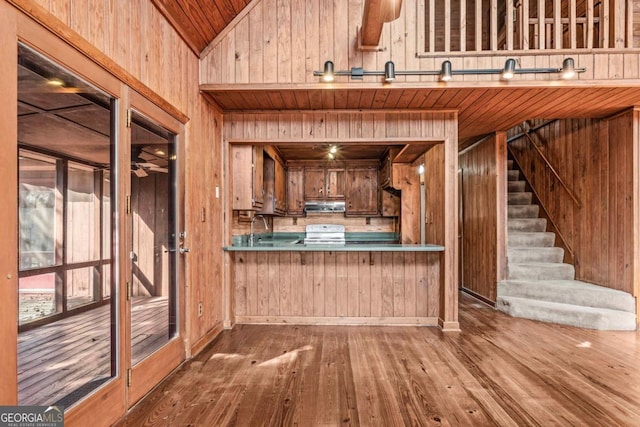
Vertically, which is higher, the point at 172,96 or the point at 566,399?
the point at 172,96

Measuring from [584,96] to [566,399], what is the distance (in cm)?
277

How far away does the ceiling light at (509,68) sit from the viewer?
2.95 metres

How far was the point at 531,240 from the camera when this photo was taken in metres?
5.03

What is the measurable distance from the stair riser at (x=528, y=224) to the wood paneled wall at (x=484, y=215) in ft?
1.65

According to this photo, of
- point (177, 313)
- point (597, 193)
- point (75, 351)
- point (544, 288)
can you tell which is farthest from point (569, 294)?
point (75, 351)

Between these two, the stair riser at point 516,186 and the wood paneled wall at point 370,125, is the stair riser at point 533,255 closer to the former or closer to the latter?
the stair riser at point 516,186

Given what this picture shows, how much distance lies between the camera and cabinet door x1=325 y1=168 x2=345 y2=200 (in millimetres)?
6734

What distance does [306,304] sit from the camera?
398 cm

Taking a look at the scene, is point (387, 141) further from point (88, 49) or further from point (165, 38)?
point (88, 49)

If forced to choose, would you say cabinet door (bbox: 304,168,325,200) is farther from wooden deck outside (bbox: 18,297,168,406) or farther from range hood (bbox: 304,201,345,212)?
wooden deck outside (bbox: 18,297,168,406)

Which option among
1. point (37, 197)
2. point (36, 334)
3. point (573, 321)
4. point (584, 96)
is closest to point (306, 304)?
point (36, 334)

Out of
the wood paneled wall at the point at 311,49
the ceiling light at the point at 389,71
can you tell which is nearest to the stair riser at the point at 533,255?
the wood paneled wall at the point at 311,49

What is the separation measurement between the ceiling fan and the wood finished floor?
1.52 metres

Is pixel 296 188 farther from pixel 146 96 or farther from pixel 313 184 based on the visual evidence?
pixel 146 96
